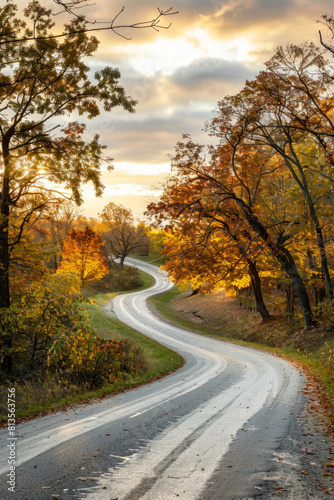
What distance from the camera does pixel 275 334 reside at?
23.5 meters

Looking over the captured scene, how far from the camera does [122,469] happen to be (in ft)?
16.5

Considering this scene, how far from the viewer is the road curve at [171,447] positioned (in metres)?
4.46

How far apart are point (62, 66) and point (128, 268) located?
53.9 metres

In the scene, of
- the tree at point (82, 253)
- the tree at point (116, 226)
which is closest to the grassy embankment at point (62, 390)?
the tree at point (82, 253)

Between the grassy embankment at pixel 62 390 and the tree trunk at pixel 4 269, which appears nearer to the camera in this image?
the grassy embankment at pixel 62 390

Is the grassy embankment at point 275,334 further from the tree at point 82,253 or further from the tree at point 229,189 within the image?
the tree at point 82,253

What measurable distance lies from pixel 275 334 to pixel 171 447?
18855 mm

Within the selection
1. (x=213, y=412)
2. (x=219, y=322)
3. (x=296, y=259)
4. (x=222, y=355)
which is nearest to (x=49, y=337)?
(x=213, y=412)

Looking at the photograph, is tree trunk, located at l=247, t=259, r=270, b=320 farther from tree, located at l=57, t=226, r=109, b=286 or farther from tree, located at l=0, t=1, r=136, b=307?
tree, located at l=57, t=226, r=109, b=286

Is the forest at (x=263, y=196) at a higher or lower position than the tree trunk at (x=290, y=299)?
higher

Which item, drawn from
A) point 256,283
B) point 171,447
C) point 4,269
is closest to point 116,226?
point 256,283

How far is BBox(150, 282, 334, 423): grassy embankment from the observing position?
1232 cm

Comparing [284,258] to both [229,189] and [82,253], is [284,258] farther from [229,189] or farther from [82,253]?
[82,253]

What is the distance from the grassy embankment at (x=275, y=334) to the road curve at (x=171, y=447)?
166 centimetres
